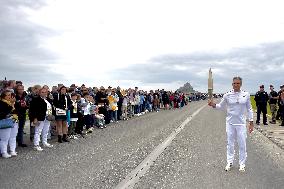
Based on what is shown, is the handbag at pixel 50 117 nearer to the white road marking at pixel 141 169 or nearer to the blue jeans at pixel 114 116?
the white road marking at pixel 141 169

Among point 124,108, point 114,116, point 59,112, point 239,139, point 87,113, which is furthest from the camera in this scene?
point 124,108

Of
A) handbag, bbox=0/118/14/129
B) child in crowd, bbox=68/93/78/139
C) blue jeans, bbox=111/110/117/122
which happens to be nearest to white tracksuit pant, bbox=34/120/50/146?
handbag, bbox=0/118/14/129

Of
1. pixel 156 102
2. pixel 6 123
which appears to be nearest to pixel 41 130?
pixel 6 123

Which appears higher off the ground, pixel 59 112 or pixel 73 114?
pixel 59 112

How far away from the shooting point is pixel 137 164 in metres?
10.1

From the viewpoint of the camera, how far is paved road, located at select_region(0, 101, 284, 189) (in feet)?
26.8

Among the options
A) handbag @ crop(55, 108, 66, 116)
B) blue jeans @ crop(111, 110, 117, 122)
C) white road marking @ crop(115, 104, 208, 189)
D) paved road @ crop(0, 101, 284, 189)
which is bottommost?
paved road @ crop(0, 101, 284, 189)

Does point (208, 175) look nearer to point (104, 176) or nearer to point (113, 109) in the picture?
point (104, 176)

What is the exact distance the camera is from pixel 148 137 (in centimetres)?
1630

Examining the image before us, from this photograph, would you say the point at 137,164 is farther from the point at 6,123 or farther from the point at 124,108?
the point at 124,108

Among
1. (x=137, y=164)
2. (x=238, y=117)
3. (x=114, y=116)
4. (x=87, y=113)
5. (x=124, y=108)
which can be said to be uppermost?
(x=238, y=117)

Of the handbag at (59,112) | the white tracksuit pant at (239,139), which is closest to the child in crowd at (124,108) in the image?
the handbag at (59,112)

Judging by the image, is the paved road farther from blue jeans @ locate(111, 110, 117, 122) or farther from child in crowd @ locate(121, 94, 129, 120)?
child in crowd @ locate(121, 94, 129, 120)

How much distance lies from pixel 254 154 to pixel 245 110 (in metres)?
2.99
